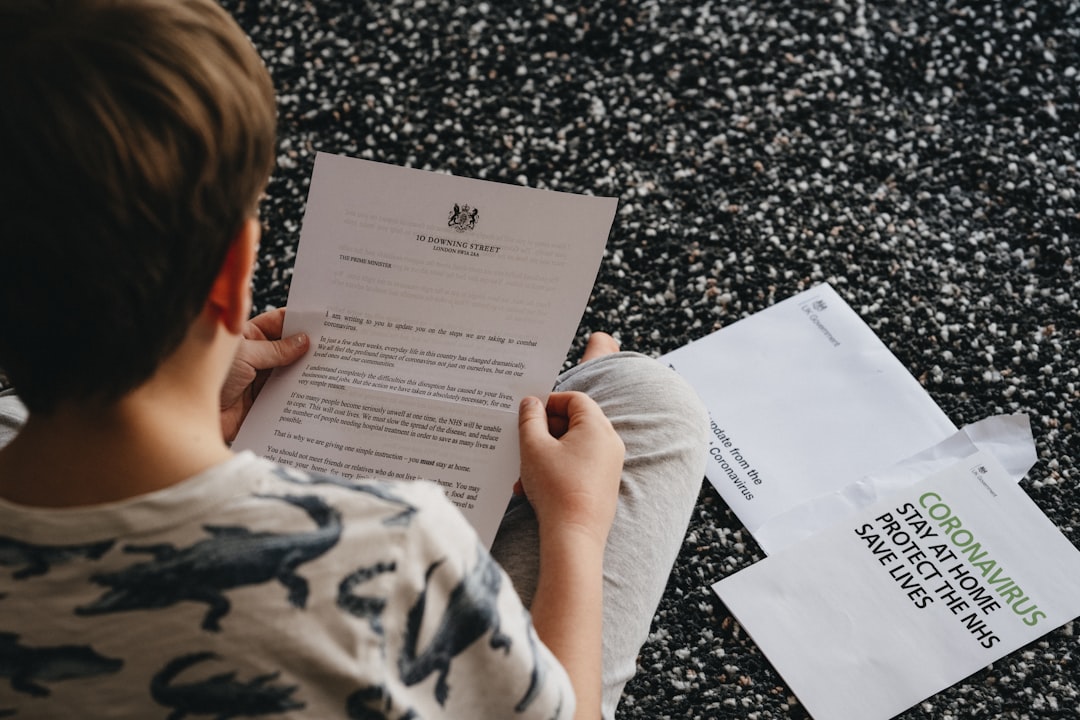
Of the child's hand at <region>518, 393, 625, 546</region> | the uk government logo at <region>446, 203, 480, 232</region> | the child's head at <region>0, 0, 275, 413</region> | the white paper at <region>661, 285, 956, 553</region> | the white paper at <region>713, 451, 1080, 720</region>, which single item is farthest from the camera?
the white paper at <region>661, 285, 956, 553</region>

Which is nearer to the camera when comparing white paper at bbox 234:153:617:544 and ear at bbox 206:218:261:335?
ear at bbox 206:218:261:335

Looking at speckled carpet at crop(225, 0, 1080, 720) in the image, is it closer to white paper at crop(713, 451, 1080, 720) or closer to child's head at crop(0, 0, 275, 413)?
white paper at crop(713, 451, 1080, 720)

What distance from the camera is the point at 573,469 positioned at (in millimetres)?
716

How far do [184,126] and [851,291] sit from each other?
102 centimetres

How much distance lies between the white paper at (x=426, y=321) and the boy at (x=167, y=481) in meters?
0.28

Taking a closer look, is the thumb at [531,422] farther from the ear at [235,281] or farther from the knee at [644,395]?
the ear at [235,281]

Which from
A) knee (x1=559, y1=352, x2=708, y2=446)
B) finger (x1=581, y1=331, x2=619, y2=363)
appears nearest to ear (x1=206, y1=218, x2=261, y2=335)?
knee (x1=559, y1=352, x2=708, y2=446)

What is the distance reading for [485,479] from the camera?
75 centimetres

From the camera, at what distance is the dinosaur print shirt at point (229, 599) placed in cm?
41

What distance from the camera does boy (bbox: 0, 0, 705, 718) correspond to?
0.38 meters

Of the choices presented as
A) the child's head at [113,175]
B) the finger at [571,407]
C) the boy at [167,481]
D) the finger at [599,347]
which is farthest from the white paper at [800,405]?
the child's head at [113,175]

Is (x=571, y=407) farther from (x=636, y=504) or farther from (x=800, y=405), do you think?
(x=800, y=405)

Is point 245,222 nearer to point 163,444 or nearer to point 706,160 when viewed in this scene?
point 163,444

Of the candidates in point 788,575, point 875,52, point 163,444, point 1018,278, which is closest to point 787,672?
point 788,575
